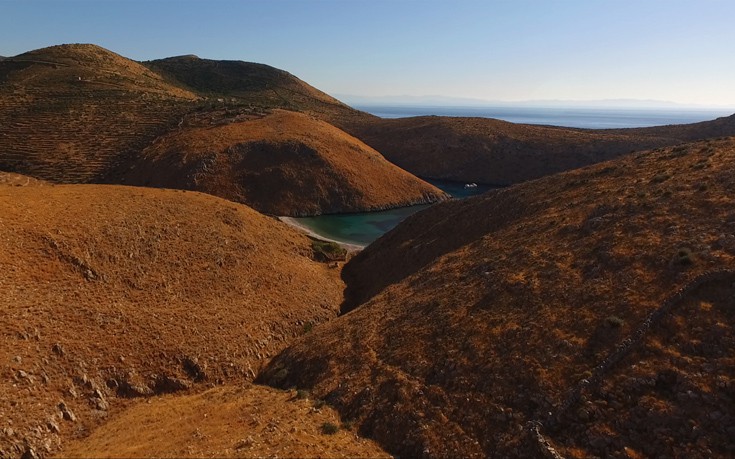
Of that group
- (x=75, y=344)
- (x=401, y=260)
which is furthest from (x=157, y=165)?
(x=75, y=344)

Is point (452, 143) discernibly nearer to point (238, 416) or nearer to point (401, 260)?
point (401, 260)

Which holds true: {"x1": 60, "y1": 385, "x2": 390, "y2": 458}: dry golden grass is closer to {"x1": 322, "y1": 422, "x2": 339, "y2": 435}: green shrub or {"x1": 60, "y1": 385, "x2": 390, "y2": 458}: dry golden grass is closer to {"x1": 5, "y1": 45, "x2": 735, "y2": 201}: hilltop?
{"x1": 322, "y1": 422, "x2": 339, "y2": 435}: green shrub

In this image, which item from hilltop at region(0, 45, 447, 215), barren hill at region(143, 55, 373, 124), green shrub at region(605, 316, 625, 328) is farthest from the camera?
barren hill at region(143, 55, 373, 124)

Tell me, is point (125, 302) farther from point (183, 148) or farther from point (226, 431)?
point (183, 148)

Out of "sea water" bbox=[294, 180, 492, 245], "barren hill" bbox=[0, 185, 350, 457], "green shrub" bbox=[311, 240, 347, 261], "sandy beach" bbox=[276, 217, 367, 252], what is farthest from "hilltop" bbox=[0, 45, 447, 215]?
"barren hill" bbox=[0, 185, 350, 457]

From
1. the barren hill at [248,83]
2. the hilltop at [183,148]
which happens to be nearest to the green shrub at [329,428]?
the hilltop at [183,148]

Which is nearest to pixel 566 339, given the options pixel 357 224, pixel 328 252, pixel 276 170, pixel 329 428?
pixel 329 428
